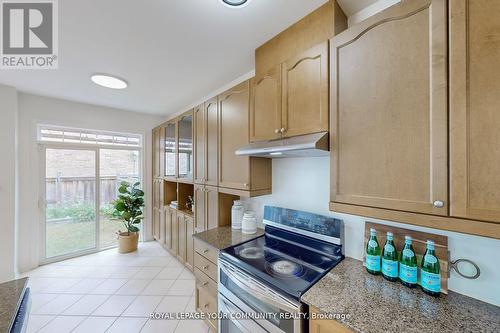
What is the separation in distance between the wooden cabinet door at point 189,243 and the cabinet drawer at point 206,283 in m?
0.77

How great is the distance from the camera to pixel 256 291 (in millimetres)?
1228

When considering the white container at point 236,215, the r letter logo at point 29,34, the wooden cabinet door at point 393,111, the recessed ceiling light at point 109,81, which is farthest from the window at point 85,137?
the wooden cabinet door at point 393,111

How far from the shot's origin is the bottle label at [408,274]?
1.07m

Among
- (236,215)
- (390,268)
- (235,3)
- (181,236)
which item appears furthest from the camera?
(181,236)

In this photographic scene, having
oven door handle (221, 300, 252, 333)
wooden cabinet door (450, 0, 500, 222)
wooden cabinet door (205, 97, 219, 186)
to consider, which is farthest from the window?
wooden cabinet door (450, 0, 500, 222)

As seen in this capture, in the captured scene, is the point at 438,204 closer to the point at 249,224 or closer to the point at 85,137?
the point at 249,224

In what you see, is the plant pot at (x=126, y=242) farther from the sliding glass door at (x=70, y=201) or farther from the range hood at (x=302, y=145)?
the range hood at (x=302, y=145)

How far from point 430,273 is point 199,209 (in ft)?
6.96

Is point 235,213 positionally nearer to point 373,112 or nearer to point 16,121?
point 373,112

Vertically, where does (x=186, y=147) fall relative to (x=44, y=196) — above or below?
above

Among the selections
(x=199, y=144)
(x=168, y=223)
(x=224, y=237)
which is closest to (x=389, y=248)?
(x=224, y=237)

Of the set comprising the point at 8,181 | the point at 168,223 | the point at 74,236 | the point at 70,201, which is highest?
the point at 8,181

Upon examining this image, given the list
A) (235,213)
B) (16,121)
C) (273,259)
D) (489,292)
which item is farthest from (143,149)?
(489,292)

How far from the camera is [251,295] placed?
1.29m
